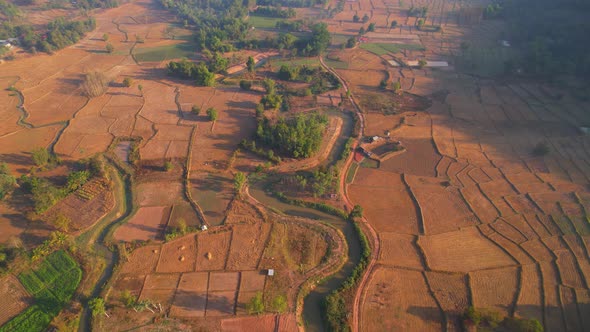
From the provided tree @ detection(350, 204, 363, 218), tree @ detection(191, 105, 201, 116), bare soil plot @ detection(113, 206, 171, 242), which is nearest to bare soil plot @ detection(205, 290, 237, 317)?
bare soil plot @ detection(113, 206, 171, 242)

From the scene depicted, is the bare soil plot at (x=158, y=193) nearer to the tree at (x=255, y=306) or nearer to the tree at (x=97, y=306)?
the tree at (x=97, y=306)

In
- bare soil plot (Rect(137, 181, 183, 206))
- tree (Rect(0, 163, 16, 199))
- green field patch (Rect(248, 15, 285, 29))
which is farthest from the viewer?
green field patch (Rect(248, 15, 285, 29))

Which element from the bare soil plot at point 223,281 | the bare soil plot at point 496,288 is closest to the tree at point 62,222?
the bare soil plot at point 223,281

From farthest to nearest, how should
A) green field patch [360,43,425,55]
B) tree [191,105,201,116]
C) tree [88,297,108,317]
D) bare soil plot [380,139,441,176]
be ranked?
1. green field patch [360,43,425,55]
2. tree [191,105,201,116]
3. bare soil plot [380,139,441,176]
4. tree [88,297,108,317]

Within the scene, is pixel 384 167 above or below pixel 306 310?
above

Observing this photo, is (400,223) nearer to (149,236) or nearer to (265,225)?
(265,225)

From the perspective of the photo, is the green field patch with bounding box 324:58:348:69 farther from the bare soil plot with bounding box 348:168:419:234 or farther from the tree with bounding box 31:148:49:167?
the tree with bounding box 31:148:49:167

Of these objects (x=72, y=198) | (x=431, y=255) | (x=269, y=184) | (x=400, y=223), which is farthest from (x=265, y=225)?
(x=72, y=198)
